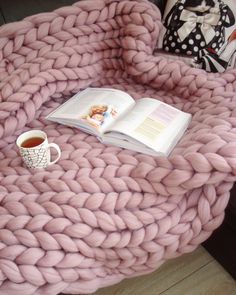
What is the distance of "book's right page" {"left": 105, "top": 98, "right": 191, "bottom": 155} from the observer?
0.87 meters

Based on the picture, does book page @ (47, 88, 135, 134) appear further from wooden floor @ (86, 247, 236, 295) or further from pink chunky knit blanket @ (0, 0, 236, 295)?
wooden floor @ (86, 247, 236, 295)

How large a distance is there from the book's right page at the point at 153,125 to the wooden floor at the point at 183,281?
1.46ft

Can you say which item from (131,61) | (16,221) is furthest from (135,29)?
(16,221)

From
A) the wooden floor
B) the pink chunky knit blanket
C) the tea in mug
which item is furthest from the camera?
the wooden floor

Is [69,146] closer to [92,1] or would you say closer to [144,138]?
[144,138]

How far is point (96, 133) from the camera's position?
921 mm

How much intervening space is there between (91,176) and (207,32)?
1.92 ft

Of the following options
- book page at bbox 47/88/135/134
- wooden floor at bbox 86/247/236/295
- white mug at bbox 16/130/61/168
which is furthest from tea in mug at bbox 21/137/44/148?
wooden floor at bbox 86/247/236/295

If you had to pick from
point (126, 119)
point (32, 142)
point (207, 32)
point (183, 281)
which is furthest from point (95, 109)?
point (183, 281)

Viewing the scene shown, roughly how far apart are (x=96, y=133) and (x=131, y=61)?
0.88ft

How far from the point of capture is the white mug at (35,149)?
822 mm

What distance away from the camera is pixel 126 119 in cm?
93

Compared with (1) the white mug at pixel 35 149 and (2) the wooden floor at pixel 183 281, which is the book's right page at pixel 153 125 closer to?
(1) the white mug at pixel 35 149

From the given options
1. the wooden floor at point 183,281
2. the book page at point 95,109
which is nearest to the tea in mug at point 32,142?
the book page at point 95,109
